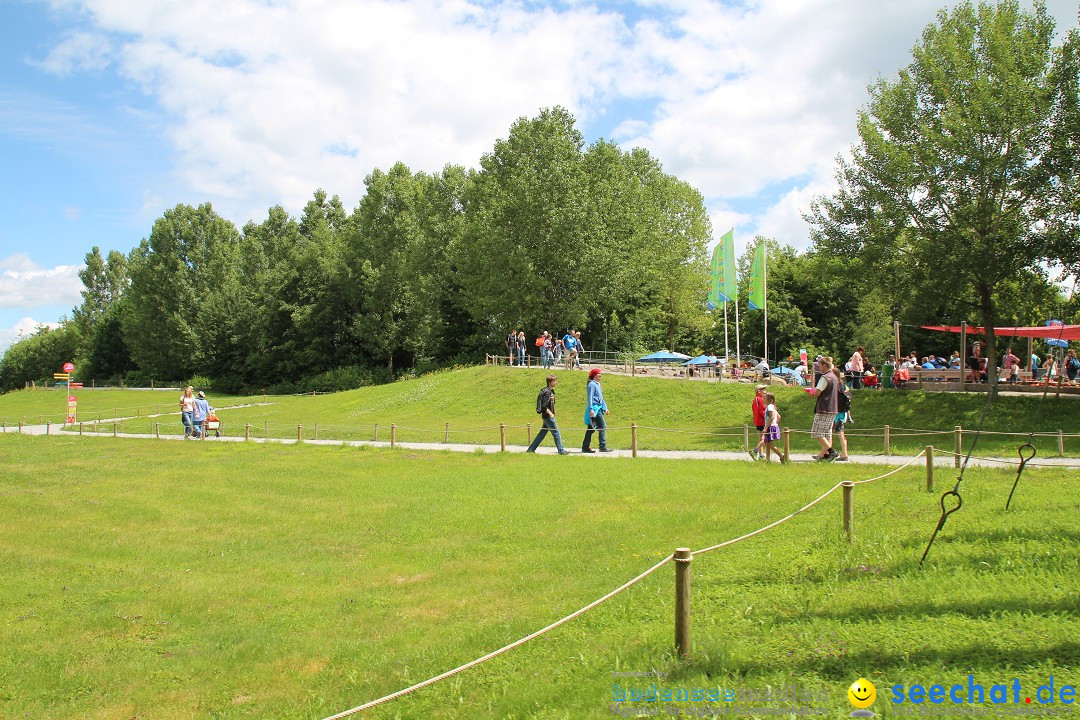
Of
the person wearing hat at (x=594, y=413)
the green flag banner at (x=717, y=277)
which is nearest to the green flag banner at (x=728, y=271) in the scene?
the green flag banner at (x=717, y=277)

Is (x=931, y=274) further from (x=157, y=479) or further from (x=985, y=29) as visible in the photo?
(x=157, y=479)

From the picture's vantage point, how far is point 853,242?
26.7 m

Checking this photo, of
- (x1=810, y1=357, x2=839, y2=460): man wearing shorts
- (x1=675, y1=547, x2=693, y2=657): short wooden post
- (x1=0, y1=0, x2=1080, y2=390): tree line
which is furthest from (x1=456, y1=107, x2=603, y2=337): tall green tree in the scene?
(x1=675, y1=547, x2=693, y2=657): short wooden post

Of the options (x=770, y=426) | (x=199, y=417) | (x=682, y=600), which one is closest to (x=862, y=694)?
(x=682, y=600)

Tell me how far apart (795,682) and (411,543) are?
22.6ft

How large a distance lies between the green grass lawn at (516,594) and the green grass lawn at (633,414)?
616 centimetres

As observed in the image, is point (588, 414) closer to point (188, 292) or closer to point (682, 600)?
point (682, 600)

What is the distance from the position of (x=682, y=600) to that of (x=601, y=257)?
41.2 meters

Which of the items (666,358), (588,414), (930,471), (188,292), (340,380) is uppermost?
(188,292)

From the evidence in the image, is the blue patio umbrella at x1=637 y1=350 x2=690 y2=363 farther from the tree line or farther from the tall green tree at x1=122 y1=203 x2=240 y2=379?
the tall green tree at x1=122 y1=203 x2=240 y2=379

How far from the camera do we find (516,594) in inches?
314

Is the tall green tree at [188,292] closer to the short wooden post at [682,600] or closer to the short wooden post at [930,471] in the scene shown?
the short wooden post at [930,471]

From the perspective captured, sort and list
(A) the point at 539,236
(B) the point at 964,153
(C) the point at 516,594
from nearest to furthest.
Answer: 1. (C) the point at 516,594
2. (B) the point at 964,153
3. (A) the point at 539,236

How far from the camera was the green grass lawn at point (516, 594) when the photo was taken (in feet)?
17.7
